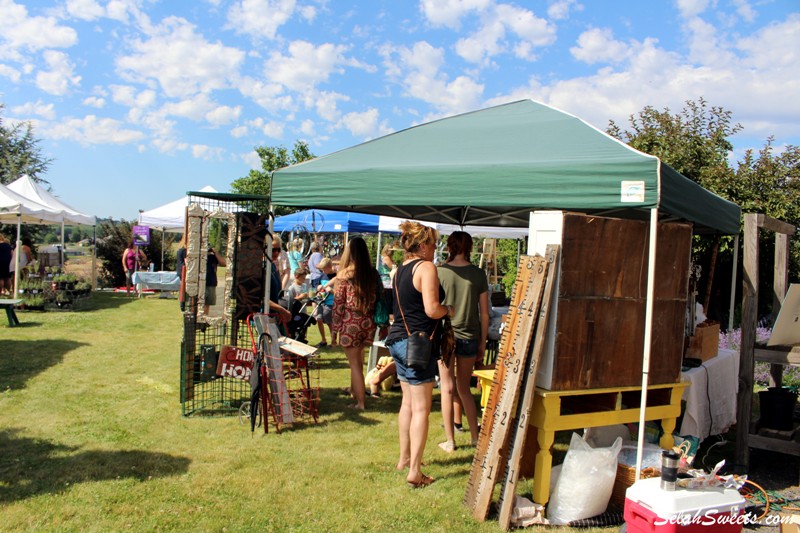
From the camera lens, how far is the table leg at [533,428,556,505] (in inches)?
140

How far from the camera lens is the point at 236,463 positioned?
4.35 metres

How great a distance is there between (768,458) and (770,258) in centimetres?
586

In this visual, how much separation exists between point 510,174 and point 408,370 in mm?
1471

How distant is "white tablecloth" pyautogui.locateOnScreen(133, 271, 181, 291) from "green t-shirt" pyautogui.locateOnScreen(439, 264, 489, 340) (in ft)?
45.9

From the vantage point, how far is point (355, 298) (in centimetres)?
558

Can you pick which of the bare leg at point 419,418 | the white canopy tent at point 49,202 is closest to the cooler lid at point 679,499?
the bare leg at point 419,418

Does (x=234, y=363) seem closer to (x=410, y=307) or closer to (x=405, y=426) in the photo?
(x=405, y=426)

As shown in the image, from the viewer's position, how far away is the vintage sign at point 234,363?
17.4 feet

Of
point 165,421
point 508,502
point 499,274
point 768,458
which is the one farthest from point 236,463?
point 499,274

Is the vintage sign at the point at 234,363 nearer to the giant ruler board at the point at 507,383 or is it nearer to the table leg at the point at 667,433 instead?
the giant ruler board at the point at 507,383

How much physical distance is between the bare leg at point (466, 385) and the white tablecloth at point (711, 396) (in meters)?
1.62

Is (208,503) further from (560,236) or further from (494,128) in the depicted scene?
(494,128)

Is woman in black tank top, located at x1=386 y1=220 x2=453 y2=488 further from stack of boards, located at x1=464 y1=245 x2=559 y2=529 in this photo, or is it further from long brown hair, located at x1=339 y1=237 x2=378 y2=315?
long brown hair, located at x1=339 y1=237 x2=378 y2=315

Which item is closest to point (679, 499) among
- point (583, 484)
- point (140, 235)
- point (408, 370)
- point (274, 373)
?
point (583, 484)
